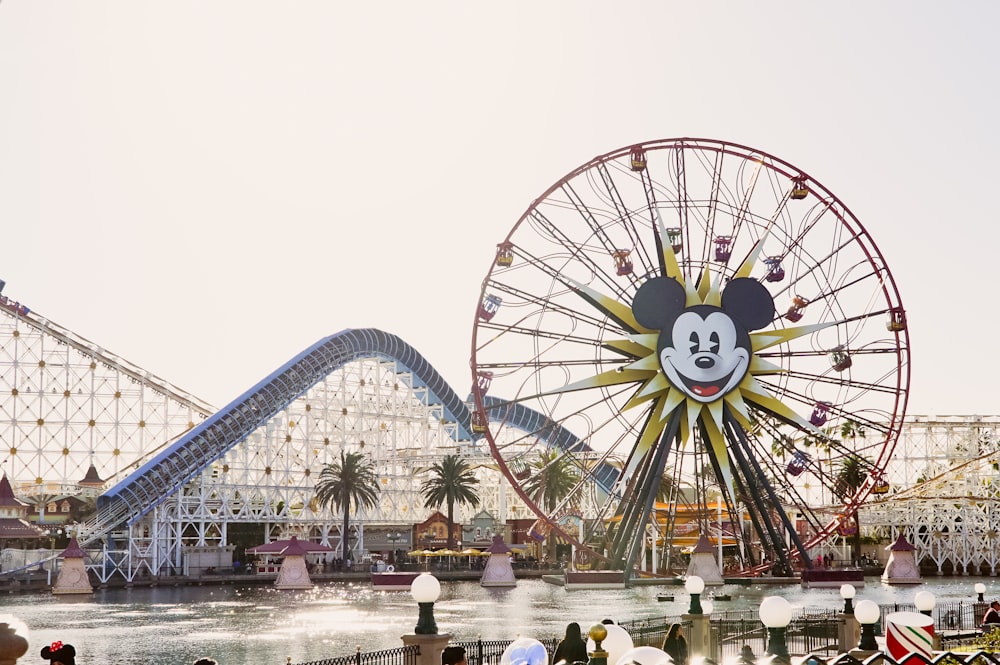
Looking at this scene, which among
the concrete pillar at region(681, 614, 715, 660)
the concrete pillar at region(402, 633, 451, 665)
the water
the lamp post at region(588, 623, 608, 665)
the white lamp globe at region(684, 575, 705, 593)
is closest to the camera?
the lamp post at region(588, 623, 608, 665)

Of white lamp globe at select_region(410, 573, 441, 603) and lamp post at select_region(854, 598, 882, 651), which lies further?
lamp post at select_region(854, 598, 882, 651)

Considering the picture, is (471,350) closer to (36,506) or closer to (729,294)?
(729,294)

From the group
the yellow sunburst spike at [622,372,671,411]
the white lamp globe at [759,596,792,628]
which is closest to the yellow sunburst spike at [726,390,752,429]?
the yellow sunburst spike at [622,372,671,411]

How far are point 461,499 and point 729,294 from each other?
1594 inches

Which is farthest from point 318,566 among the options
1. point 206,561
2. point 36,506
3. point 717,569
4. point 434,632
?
point 434,632

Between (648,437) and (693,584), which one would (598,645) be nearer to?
(693,584)

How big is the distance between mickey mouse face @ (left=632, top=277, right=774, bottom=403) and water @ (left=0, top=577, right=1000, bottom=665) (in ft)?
25.9

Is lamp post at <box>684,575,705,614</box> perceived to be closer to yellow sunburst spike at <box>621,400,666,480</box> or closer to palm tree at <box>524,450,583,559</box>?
yellow sunburst spike at <box>621,400,666,480</box>

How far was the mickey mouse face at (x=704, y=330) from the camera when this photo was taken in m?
47.0

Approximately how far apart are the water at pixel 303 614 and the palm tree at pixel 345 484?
1411 cm

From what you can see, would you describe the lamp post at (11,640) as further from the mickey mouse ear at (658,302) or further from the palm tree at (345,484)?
the palm tree at (345,484)

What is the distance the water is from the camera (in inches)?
1324

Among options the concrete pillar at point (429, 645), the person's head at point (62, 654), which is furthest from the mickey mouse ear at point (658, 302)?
the person's head at point (62, 654)

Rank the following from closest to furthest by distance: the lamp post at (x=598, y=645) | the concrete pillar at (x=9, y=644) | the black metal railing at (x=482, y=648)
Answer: the concrete pillar at (x=9, y=644)
the lamp post at (x=598, y=645)
the black metal railing at (x=482, y=648)
